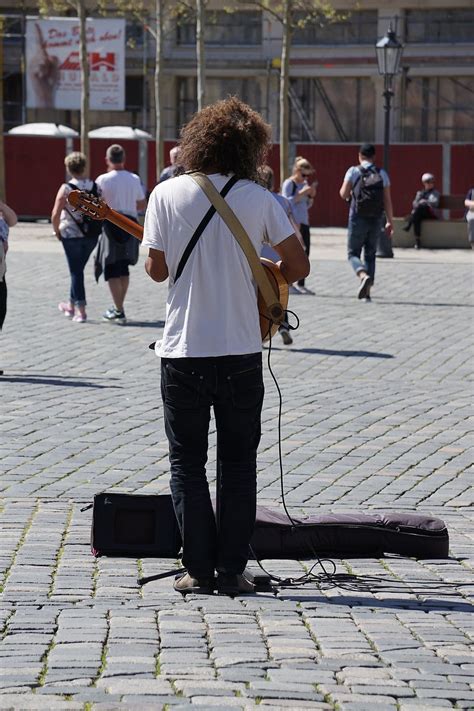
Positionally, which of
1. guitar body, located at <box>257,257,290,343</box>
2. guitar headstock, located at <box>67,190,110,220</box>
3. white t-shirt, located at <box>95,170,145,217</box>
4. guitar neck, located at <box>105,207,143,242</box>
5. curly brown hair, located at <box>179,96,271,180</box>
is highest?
curly brown hair, located at <box>179,96,271,180</box>

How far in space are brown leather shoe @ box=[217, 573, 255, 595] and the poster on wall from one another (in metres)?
45.1

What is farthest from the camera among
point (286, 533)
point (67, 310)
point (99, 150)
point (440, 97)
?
point (440, 97)

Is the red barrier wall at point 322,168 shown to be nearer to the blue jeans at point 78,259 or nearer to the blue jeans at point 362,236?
the blue jeans at point 362,236

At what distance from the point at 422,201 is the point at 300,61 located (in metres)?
25.4

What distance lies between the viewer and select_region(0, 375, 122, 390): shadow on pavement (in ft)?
35.7

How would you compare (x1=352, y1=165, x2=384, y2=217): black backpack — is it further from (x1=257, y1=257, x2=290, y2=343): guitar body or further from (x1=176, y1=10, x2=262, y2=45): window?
(x1=176, y1=10, x2=262, y2=45): window

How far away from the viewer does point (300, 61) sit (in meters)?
53.1

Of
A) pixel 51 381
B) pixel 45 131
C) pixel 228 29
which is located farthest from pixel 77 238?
pixel 228 29

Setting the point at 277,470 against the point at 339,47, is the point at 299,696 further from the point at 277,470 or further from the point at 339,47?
the point at 339,47

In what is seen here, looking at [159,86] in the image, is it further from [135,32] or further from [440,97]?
[440,97]

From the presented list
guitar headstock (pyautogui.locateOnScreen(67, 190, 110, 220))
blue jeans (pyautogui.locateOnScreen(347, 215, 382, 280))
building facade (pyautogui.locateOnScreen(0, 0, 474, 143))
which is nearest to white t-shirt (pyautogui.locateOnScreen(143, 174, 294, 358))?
guitar headstock (pyautogui.locateOnScreen(67, 190, 110, 220))

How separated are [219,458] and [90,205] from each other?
4.01 feet

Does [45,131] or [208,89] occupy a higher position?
[208,89]

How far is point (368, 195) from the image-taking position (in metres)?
16.8
